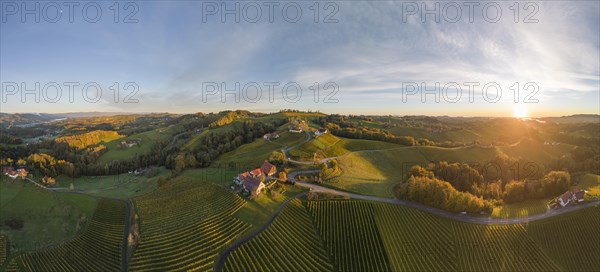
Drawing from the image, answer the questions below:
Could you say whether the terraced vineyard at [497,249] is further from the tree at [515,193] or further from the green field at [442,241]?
the tree at [515,193]


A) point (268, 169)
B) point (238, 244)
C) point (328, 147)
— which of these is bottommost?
point (238, 244)

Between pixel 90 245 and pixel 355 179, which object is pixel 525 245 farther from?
pixel 90 245

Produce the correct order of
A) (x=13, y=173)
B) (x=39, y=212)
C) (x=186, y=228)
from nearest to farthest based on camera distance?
1. (x=186, y=228)
2. (x=39, y=212)
3. (x=13, y=173)

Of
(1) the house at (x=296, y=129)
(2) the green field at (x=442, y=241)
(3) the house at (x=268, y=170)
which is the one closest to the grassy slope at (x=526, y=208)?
(2) the green field at (x=442, y=241)

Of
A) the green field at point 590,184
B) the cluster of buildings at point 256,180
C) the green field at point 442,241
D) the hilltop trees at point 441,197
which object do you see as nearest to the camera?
the green field at point 442,241

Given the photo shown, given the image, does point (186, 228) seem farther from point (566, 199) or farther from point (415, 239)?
point (566, 199)

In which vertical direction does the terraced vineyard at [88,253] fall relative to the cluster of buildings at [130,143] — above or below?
below

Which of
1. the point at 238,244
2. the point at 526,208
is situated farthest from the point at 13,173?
the point at 526,208
